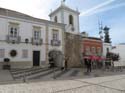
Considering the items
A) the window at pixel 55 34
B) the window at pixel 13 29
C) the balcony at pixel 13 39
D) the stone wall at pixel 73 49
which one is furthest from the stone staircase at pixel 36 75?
the stone wall at pixel 73 49

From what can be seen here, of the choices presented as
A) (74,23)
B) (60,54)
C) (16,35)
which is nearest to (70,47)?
(60,54)

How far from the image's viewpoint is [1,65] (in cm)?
1702

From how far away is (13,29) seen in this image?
18.5 m

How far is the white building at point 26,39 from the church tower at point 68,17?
3632 millimetres

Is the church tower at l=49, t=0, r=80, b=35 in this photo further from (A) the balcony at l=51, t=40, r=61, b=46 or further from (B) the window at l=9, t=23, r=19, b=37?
(B) the window at l=9, t=23, r=19, b=37

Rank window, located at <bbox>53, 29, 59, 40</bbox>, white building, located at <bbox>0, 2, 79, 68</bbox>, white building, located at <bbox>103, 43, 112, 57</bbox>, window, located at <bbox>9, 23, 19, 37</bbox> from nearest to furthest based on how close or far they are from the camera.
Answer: white building, located at <bbox>0, 2, 79, 68</bbox>, window, located at <bbox>9, 23, 19, 37</bbox>, window, located at <bbox>53, 29, 59, 40</bbox>, white building, located at <bbox>103, 43, 112, 57</bbox>

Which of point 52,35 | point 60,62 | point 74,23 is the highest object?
point 74,23

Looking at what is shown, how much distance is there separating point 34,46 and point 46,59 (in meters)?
2.77

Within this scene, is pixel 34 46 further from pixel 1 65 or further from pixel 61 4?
pixel 61 4

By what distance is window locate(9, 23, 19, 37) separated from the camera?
18.3 metres

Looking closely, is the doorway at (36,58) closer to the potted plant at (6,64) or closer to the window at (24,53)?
the window at (24,53)

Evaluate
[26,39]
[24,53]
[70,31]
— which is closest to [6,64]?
[24,53]

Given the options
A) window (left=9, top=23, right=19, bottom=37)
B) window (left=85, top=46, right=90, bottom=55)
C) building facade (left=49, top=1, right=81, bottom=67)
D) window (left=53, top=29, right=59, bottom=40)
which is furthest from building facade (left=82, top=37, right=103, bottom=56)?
window (left=9, top=23, right=19, bottom=37)

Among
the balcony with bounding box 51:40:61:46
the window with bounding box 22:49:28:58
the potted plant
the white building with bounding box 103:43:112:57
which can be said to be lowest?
the potted plant
